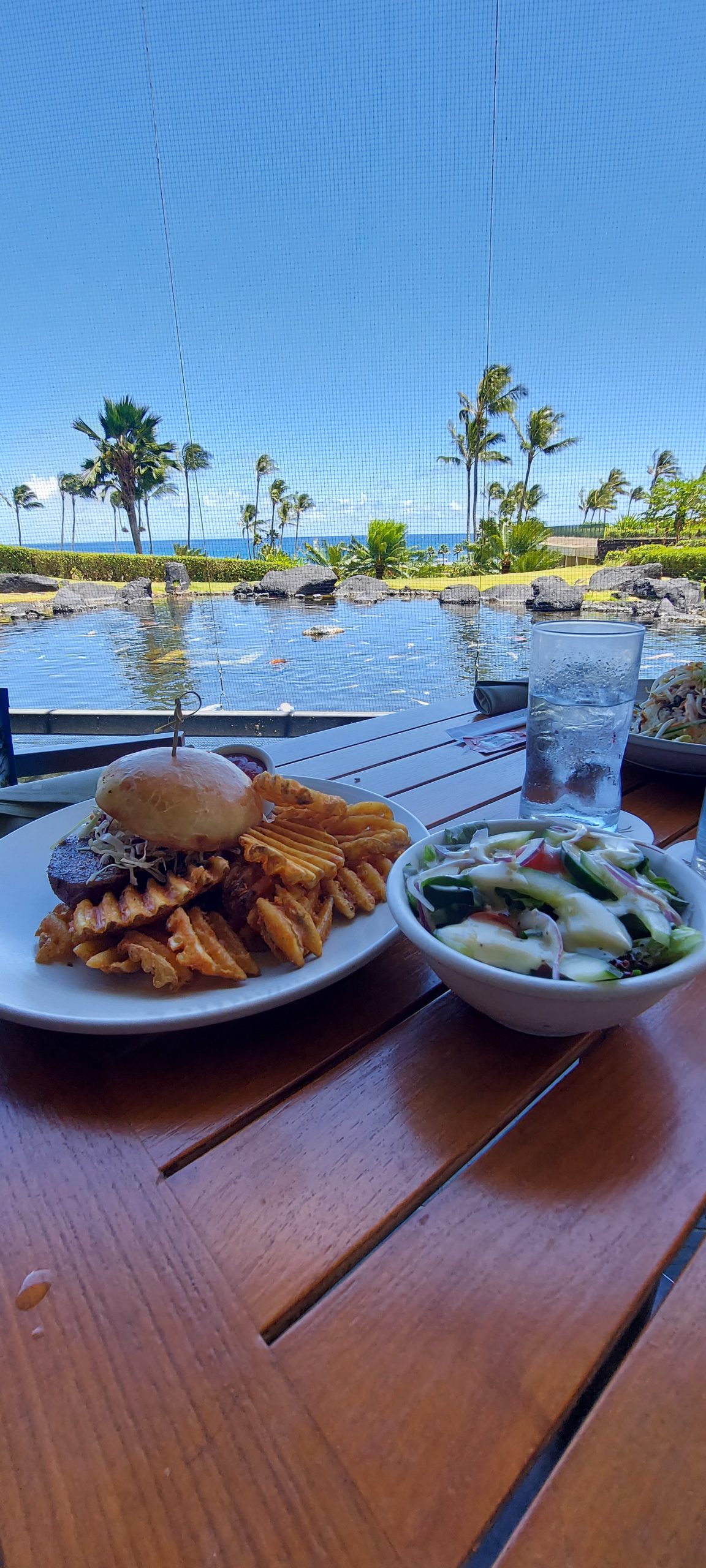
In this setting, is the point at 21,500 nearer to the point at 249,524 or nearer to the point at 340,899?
the point at 249,524

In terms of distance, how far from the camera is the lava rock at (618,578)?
8570mm

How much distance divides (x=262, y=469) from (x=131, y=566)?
4.07 m

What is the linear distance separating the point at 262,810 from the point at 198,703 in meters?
0.23

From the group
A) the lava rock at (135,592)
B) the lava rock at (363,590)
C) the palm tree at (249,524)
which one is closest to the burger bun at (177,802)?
the lava rock at (363,590)

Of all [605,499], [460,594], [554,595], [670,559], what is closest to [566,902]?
[554,595]

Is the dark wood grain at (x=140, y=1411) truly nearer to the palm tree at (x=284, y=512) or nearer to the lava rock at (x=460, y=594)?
the lava rock at (x=460, y=594)

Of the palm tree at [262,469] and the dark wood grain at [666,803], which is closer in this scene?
the dark wood grain at [666,803]

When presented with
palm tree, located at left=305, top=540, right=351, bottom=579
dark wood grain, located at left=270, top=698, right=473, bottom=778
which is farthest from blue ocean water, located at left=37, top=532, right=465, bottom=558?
dark wood grain, located at left=270, top=698, right=473, bottom=778

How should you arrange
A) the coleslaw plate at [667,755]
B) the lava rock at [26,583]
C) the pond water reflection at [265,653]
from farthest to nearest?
the lava rock at [26,583] → the pond water reflection at [265,653] → the coleslaw plate at [667,755]

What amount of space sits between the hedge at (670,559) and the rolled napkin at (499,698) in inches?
309

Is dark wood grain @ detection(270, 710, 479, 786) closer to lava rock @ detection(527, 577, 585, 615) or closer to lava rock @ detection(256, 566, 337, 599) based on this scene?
lava rock @ detection(527, 577, 585, 615)

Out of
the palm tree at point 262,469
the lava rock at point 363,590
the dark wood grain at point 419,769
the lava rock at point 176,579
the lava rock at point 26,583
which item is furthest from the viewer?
the palm tree at point 262,469

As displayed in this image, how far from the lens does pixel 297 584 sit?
11.7 metres

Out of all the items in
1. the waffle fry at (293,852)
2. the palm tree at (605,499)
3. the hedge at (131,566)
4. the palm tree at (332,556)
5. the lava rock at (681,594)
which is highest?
the palm tree at (605,499)
